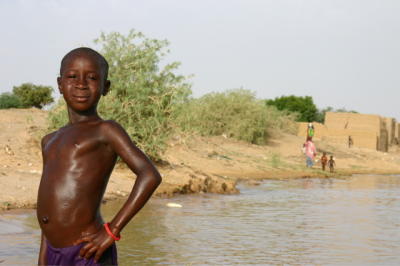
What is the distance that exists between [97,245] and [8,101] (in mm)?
25626

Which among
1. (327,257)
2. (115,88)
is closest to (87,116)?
(327,257)

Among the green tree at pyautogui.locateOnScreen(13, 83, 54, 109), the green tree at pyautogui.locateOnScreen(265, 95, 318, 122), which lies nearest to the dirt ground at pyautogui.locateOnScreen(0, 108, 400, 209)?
the green tree at pyautogui.locateOnScreen(13, 83, 54, 109)

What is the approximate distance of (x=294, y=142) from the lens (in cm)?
3434

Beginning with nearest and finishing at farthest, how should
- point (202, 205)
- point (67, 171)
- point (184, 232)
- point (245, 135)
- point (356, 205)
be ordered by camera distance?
point (67, 171) < point (184, 232) < point (202, 205) < point (356, 205) < point (245, 135)

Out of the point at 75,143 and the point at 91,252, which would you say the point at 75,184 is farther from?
the point at 91,252

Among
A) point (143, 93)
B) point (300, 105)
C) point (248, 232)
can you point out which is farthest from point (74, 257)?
point (300, 105)

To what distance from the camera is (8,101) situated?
27.5m

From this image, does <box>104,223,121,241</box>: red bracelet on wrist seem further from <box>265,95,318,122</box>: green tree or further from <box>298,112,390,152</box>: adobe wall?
<box>265,95,318,122</box>: green tree

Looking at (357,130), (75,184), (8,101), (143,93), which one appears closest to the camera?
(75,184)

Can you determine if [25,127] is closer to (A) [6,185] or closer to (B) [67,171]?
(A) [6,185]

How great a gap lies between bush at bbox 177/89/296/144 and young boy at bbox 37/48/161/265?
90.6 ft

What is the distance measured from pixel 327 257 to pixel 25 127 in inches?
446

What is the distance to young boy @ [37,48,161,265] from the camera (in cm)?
298

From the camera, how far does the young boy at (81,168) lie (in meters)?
2.98
